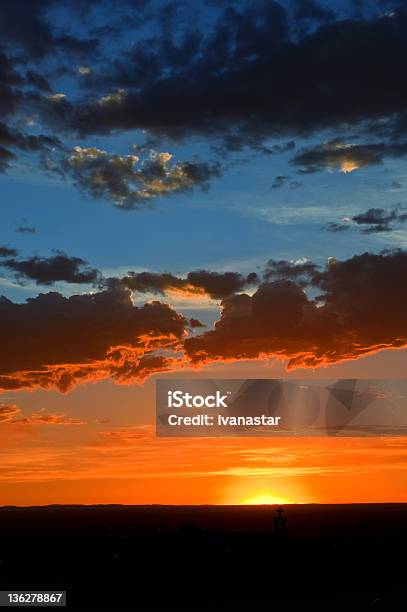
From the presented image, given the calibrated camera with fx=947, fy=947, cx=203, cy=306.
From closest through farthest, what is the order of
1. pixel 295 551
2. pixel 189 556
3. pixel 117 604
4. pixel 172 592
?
pixel 117 604 < pixel 172 592 < pixel 189 556 < pixel 295 551

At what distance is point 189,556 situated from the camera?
97.8 m

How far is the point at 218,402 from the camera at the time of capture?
6431cm

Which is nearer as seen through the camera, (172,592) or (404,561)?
(172,592)

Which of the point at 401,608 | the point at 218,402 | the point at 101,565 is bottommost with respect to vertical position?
the point at 401,608

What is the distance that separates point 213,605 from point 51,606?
960 cm

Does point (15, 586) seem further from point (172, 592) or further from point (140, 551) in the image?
point (140, 551)

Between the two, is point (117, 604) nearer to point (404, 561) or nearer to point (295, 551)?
point (404, 561)

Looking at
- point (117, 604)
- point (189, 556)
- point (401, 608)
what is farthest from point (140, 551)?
point (401, 608)

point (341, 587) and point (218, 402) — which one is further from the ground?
point (218, 402)

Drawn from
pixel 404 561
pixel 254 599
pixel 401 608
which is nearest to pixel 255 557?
pixel 404 561

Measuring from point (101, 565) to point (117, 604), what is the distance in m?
33.4

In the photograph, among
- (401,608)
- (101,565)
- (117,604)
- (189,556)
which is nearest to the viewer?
(401,608)

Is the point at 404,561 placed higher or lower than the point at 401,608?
higher

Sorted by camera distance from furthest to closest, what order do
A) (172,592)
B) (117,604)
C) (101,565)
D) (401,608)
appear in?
(101,565), (172,592), (117,604), (401,608)
